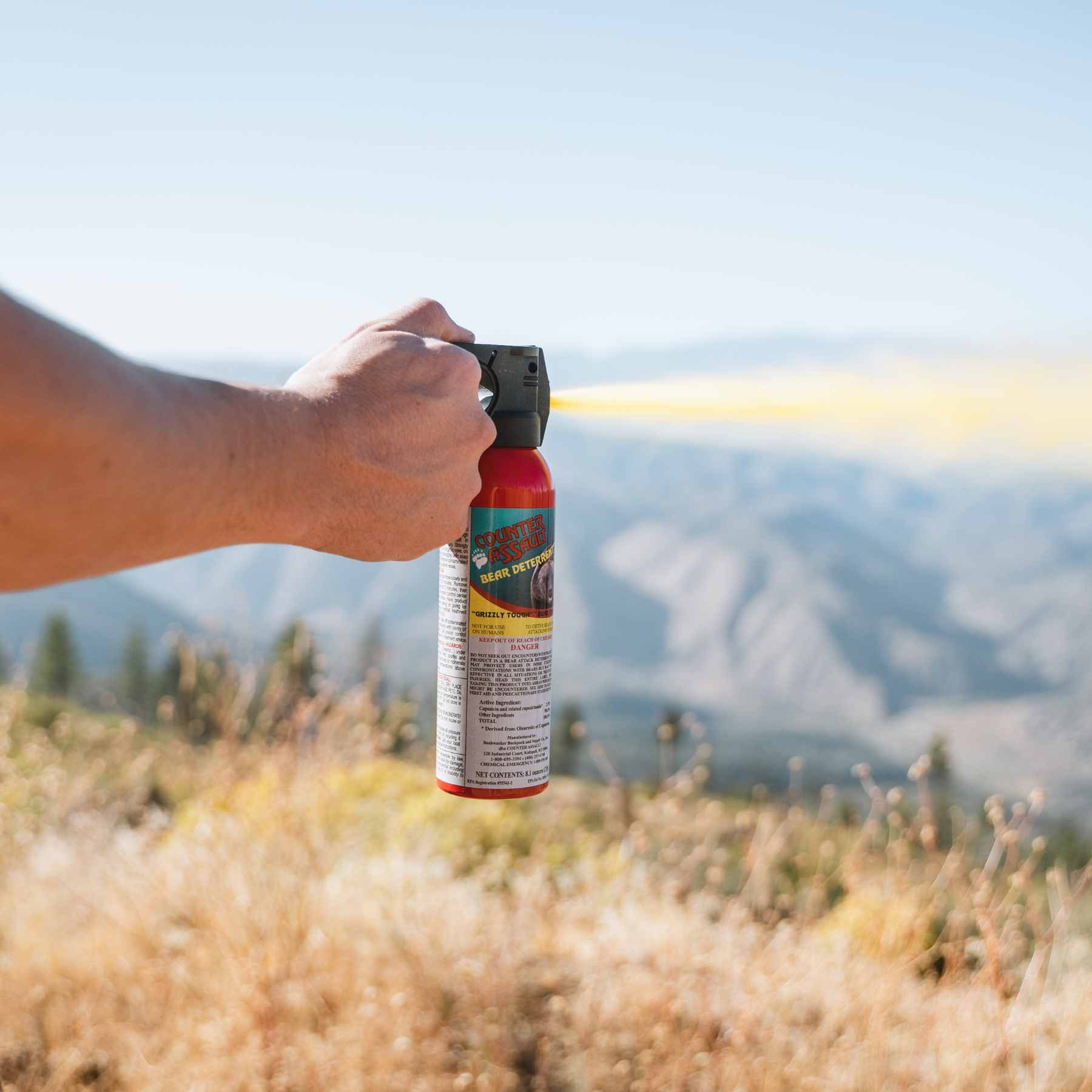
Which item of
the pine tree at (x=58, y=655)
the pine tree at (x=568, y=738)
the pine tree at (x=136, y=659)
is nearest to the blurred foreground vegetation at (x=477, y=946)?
the pine tree at (x=568, y=738)

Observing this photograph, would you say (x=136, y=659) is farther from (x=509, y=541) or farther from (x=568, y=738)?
(x=509, y=541)

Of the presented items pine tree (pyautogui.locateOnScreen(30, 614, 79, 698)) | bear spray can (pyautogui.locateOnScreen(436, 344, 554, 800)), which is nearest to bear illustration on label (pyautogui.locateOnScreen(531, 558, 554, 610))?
bear spray can (pyautogui.locateOnScreen(436, 344, 554, 800))

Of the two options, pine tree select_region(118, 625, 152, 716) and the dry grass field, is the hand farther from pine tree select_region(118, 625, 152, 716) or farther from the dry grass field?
pine tree select_region(118, 625, 152, 716)

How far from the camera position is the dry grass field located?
3371mm

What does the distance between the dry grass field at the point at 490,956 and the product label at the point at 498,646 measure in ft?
5.06

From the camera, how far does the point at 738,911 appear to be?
162 inches

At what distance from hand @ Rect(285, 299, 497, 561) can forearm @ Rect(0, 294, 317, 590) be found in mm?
51

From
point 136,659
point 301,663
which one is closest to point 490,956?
point 301,663

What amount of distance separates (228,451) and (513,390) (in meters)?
0.62

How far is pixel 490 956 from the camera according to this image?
12.4 feet

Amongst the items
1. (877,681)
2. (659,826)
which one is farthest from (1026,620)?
(659,826)

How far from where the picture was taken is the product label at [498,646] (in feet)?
6.00

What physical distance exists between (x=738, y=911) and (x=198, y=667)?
10.3 feet

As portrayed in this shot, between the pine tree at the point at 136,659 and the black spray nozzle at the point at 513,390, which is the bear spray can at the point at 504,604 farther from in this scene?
the pine tree at the point at 136,659
